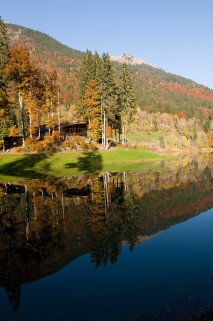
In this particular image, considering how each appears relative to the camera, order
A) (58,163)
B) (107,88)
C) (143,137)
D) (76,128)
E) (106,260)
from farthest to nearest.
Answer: (143,137) → (76,128) → (107,88) → (58,163) → (106,260)

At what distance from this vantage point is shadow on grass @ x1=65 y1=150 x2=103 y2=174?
111 ft

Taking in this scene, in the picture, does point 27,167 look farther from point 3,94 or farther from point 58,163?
point 3,94

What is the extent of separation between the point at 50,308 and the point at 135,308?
1838mm

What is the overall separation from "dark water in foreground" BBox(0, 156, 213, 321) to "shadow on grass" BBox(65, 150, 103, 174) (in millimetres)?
19393

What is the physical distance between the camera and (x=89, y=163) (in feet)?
124

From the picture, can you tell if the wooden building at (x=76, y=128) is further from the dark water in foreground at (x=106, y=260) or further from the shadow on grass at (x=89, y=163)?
the dark water in foreground at (x=106, y=260)

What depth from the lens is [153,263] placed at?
7172 millimetres

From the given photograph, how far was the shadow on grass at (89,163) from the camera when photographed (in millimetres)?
33844

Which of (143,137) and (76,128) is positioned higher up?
(143,137)

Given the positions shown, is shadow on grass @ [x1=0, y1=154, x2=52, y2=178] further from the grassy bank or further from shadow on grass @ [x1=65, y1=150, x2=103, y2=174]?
shadow on grass @ [x1=65, y1=150, x2=103, y2=174]

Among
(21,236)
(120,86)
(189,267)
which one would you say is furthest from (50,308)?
(120,86)

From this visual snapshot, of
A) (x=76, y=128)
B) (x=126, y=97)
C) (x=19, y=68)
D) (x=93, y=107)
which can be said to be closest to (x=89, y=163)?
(x=93, y=107)

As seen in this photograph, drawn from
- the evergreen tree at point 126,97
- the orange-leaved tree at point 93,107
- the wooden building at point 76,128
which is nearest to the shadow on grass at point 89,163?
the orange-leaved tree at point 93,107

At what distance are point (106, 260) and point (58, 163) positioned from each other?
28.1 m
